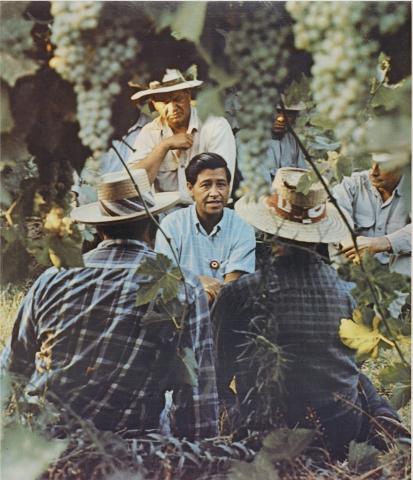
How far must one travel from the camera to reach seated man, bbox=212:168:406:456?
2.50m

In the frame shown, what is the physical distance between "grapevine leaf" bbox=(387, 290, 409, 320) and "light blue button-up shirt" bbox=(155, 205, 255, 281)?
1.19ft

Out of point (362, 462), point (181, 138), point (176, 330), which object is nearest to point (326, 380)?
point (362, 462)

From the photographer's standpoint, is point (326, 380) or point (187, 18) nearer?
point (187, 18)

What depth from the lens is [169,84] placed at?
2438mm

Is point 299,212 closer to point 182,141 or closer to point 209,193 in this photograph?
point 209,193

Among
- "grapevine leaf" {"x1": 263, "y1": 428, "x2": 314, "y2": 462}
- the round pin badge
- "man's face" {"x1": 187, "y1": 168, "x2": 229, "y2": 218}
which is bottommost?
"grapevine leaf" {"x1": 263, "y1": 428, "x2": 314, "y2": 462}

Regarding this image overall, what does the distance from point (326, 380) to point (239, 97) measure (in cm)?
76

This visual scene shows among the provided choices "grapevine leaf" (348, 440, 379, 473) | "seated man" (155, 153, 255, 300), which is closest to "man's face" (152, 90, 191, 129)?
"seated man" (155, 153, 255, 300)

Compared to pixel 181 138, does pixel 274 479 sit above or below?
below

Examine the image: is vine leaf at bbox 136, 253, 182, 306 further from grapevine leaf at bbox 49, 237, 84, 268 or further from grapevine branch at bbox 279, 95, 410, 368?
grapevine branch at bbox 279, 95, 410, 368

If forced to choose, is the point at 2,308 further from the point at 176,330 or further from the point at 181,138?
the point at 181,138

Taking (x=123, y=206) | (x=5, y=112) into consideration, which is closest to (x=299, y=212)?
(x=123, y=206)

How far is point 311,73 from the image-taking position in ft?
7.68

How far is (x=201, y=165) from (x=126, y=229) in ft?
0.83
